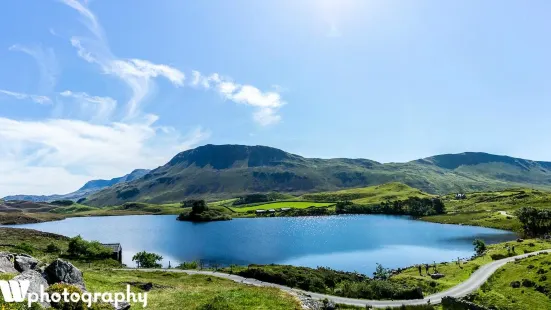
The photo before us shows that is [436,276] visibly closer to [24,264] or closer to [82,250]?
[24,264]

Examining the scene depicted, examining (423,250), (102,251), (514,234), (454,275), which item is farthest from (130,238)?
(514,234)

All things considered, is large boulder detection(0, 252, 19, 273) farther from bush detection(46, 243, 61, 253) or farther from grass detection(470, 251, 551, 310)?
bush detection(46, 243, 61, 253)

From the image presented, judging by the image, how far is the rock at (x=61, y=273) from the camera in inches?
1299

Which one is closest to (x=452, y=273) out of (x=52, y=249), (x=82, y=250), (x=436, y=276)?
(x=436, y=276)

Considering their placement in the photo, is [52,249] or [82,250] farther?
[52,249]

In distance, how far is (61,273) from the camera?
1315 inches

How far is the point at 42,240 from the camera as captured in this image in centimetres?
12900

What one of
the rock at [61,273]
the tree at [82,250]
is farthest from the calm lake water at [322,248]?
the rock at [61,273]

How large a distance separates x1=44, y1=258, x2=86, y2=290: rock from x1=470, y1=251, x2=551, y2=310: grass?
55723mm

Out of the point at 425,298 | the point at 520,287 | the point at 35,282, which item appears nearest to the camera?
the point at 35,282

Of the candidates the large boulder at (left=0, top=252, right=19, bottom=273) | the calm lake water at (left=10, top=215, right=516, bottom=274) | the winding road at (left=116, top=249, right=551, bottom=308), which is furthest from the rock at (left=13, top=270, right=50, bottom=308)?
the calm lake water at (left=10, top=215, right=516, bottom=274)

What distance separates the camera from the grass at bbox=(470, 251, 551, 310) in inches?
2191

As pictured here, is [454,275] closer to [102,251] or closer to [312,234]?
[102,251]

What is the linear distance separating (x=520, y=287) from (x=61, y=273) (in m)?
77.0
